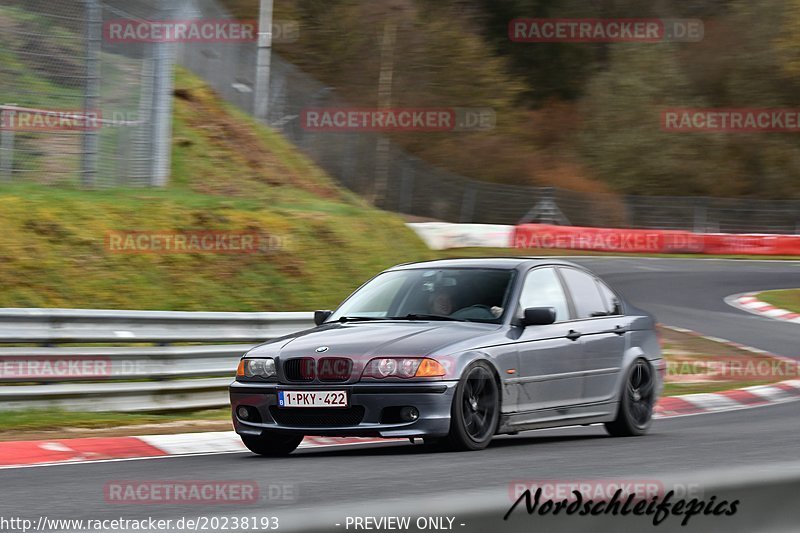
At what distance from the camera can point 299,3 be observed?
4838 cm

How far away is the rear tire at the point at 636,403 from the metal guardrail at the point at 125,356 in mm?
3356

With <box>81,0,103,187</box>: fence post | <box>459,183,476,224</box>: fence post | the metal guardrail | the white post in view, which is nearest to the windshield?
the metal guardrail

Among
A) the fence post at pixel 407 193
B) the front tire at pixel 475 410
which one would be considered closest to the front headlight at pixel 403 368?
the front tire at pixel 475 410

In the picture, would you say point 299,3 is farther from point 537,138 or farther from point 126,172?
point 126,172

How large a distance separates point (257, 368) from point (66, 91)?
8004mm

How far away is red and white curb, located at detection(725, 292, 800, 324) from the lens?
23.8 meters

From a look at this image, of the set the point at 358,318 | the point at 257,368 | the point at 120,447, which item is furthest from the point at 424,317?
the point at 120,447

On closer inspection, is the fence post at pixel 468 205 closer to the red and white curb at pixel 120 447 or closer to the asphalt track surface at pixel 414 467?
the asphalt track surface at pixel 414 467

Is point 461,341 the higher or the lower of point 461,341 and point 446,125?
the lower

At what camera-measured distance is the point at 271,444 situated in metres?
8.81

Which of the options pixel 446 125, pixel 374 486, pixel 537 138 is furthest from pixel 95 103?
pixel 537 138

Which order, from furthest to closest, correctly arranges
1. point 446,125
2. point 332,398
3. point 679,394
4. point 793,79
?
point 793,79, point 446,125, point 679,394, point 332,398

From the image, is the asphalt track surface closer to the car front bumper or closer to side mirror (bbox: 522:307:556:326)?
the car front bumper

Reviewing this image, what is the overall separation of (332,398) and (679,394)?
701 centimetres
